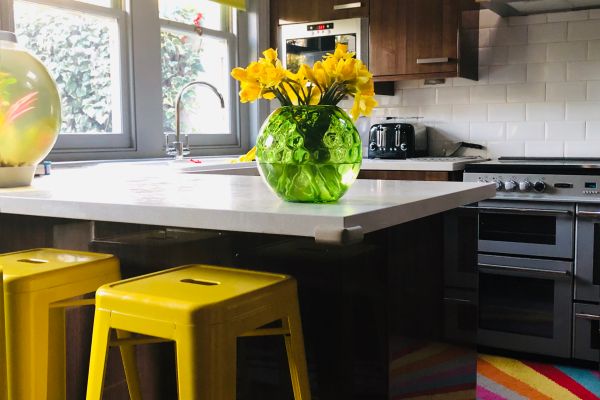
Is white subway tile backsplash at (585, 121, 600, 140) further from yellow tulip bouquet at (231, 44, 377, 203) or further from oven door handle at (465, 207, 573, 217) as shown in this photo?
yellow tulip bouquet at (231, 44, 377, 203)

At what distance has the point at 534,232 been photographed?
3.41 metres

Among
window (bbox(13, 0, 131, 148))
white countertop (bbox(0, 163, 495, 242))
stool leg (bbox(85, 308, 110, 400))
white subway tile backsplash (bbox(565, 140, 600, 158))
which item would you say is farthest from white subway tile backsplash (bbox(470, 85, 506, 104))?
stool leg (bbox(85, 308, 110, 400))

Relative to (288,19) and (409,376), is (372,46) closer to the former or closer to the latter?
(288,19)

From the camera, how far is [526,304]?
3.45 m

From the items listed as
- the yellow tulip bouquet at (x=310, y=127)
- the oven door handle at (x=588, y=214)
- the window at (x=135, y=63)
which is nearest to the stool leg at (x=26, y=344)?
the yellow tulip bouquet at (x=310, y=127)

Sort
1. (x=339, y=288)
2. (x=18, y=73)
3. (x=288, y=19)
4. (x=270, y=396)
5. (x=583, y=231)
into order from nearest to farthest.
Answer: (x=339, y=288) < (x=270, y=396) < (x=18, y=73) < (x=583, y=231) < (x=288, y=19)

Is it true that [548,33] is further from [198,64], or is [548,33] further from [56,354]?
[56,354]

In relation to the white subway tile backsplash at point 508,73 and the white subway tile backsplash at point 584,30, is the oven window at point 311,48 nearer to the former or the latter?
the white subway tile backsplash at point 508,73

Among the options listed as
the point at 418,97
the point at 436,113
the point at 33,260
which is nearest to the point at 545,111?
the point at 436,113

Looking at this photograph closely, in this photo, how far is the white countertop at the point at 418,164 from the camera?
141 inches

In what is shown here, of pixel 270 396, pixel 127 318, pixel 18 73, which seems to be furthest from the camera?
pixel 18 73

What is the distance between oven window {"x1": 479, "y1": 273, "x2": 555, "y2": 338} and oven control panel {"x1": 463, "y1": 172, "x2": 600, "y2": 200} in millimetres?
425

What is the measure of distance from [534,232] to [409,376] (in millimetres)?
1926

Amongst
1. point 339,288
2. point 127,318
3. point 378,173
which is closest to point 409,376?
point 339,288
